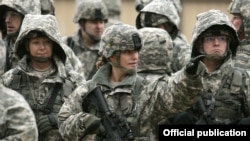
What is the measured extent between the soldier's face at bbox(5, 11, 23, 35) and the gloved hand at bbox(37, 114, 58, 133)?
218 cm

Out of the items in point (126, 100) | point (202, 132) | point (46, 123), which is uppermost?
point (126, 100)

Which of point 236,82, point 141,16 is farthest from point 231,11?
point 236,82

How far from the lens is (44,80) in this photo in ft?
45.3

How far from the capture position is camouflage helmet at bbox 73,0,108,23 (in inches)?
689

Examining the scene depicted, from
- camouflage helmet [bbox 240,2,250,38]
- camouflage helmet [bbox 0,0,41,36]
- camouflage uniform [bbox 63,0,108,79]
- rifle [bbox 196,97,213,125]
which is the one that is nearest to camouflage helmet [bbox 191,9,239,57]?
rifle [bbox 196,97,213,125]

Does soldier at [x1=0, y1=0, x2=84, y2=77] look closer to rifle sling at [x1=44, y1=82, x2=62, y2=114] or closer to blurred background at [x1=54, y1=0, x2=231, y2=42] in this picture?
rifle sling at [x1=44, y1=82, x2=62, y2=114]

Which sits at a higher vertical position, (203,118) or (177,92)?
(177,92)

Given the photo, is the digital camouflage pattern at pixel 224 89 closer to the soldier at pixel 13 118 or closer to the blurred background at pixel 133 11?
the soldier at pixel 13 118

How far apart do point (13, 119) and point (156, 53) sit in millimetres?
3084

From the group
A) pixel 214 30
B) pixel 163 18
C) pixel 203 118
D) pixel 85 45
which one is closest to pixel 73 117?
pixel 203 118

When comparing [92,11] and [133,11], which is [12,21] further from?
[133,11]

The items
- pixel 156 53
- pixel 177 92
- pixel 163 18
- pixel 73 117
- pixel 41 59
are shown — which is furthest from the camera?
pixel 163 18

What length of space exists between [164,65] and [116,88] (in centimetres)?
91

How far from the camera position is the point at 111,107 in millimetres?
12680
